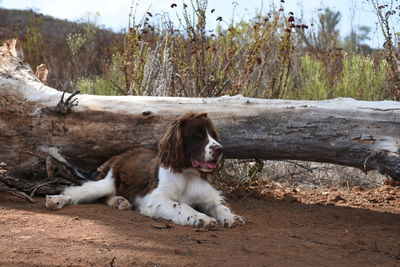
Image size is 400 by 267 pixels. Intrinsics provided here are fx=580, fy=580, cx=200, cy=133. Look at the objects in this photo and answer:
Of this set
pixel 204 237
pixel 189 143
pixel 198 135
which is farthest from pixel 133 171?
pixel 204 237

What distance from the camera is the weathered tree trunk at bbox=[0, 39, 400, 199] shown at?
589cm

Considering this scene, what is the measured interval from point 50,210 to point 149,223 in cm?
107

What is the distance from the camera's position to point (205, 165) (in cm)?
560

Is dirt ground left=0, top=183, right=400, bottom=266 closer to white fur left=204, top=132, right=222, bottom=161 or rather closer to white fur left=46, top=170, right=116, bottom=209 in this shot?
white fur left=46, top=170, right=116, bottom=209

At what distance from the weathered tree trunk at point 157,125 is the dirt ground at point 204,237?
2.07 ft

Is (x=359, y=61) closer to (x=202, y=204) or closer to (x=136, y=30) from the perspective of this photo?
(x=136, y=30)

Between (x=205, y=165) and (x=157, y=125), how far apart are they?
3.25ft

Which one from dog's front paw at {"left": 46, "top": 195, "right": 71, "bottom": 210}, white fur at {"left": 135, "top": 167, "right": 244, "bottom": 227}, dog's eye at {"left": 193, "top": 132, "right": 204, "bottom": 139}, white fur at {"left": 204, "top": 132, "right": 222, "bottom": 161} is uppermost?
dog's eye at {"left": 193, "top": 132, "right": 204, "bottom": 139}

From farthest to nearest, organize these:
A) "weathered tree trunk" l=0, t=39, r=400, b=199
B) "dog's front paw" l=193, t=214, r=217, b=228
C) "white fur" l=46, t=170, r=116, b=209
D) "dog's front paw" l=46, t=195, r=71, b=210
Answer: "white fur" l=46, t=170, r=116, b=209
"weathered tree trunk" l=0, t=39, r=400, b=199
"dog's front paw" l=46, t=195, r=71, b=210
"dog's front paw" l=193, t=214, r=217, b=228

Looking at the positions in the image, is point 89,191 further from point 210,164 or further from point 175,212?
point 210,164

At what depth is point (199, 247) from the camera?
436 centimetres

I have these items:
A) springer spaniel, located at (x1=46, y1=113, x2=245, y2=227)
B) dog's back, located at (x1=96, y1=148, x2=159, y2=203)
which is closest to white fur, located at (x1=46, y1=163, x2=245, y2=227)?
springer spaniel, located at (x1=46, y1=113, x2=245, y2=227)

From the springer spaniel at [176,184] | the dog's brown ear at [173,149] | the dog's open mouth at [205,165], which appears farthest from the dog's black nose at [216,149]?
the dog's brown ear at [173,149]

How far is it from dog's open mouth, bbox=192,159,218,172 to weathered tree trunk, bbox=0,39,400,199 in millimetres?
663
